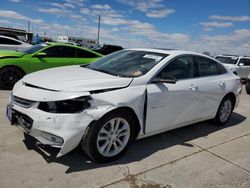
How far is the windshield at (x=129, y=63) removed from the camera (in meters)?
3.99

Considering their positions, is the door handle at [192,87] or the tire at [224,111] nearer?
the door handle at [192,87]

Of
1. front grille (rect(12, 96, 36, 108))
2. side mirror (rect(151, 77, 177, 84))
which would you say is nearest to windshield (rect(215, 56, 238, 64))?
side mirror (rect(151, 77, 177, 84))

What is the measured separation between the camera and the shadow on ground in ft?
11.3

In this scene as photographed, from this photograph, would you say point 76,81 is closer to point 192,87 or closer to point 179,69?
point 179,69

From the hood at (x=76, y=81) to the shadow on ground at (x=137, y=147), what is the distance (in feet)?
2.53

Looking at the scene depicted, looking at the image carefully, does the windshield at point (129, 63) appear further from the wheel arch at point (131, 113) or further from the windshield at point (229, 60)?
the windshield at point (229, 60)

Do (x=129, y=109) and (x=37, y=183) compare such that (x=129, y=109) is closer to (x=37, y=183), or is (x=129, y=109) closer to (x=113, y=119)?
(x=113, y=119)

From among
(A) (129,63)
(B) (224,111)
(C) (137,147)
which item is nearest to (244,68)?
(B) (224,111)

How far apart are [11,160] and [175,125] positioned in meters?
2.48

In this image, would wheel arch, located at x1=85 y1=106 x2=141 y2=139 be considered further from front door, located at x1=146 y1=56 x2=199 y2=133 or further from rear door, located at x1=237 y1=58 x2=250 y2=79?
rear door, located at x1=237 y1=58 x2=250 y2=79

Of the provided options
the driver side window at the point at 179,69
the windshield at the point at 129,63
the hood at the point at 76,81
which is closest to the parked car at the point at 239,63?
the driver side window at the point at 179,69

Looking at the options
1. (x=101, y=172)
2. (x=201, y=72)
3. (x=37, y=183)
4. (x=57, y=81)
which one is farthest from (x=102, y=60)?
(x=37, y=183)

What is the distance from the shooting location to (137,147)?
4.14m

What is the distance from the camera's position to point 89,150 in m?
3.29
